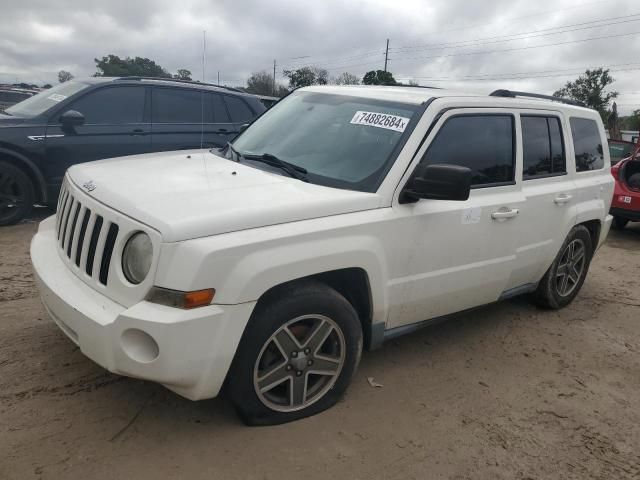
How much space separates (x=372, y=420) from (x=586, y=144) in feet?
10.8

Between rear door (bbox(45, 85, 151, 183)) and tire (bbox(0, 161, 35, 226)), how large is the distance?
31 centimetres

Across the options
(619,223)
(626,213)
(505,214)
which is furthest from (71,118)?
(619,223)

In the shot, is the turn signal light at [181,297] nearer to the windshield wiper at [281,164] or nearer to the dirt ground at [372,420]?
the dirt ground at [372,420]

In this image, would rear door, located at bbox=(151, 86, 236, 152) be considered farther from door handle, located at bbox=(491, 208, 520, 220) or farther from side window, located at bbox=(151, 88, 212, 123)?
door handle, located at bbox=(491, 208, 520, 220)

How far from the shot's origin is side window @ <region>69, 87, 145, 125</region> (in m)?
6.64

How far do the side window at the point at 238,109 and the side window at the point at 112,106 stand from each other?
48.0 inches

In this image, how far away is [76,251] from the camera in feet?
9.32

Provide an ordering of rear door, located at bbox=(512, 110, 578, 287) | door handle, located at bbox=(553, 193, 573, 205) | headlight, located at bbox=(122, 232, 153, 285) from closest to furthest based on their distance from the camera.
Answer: headlight, located at bbox=(122, 232, 153, 285), rear door, located at bbox=(512, 110, 578, 287), door handle, located at bbox=(553, 193, 573, 205)

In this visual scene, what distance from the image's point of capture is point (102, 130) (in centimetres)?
670

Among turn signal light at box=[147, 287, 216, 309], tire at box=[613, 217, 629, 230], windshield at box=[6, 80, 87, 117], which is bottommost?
tire at box=[613, 217, 629, 230]

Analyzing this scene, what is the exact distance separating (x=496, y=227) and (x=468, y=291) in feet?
1.54

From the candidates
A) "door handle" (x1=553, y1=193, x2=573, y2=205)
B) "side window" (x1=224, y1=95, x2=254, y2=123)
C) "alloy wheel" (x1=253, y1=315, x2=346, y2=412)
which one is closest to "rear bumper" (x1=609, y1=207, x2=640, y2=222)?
"door handle" (x1=553, y1=193, x2=573, y2=205)

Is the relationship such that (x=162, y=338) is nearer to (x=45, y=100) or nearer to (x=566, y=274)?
(x=566, y=274)

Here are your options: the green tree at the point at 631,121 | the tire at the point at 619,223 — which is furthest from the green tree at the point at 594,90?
the tire at the point at 619,223
